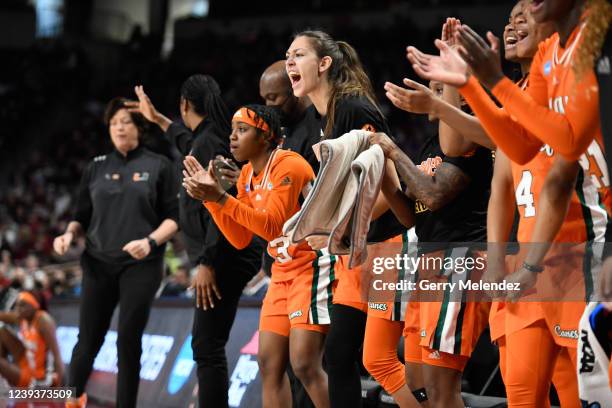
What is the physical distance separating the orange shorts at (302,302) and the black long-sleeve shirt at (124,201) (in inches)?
59.4

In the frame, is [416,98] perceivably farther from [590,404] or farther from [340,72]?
[340,72]

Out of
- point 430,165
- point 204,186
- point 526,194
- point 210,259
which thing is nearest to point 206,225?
point 210,259

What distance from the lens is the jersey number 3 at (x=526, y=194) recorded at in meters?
2.99

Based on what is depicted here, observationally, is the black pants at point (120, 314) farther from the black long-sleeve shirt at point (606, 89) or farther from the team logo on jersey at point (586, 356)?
the black long-sleeve shirt at point (606, 89)

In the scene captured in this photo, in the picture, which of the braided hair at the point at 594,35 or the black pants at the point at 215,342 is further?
the black pants at the point at 215,342

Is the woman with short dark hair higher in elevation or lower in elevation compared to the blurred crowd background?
lower

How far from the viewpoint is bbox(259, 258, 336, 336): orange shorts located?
4105 millimetres

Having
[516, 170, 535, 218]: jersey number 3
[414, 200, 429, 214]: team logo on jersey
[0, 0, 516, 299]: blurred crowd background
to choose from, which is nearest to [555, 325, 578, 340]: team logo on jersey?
[516, 170, 535, 218]: jersey number 3

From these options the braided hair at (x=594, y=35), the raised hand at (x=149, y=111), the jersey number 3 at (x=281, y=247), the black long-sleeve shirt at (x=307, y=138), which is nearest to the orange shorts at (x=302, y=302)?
the jersey number 3 at (x=281, y=247)

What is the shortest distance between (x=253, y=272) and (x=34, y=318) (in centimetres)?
368

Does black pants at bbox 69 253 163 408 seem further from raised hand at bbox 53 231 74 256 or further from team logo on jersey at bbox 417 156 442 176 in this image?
team logo on jersey at bbox 417 156 442 176

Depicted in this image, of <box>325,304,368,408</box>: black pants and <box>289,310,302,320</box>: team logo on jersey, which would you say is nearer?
<box>325,304,368,408</box>: black pants

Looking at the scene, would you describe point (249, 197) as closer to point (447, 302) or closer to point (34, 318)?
point (447, 302)

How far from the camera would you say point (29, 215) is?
54.1ft
